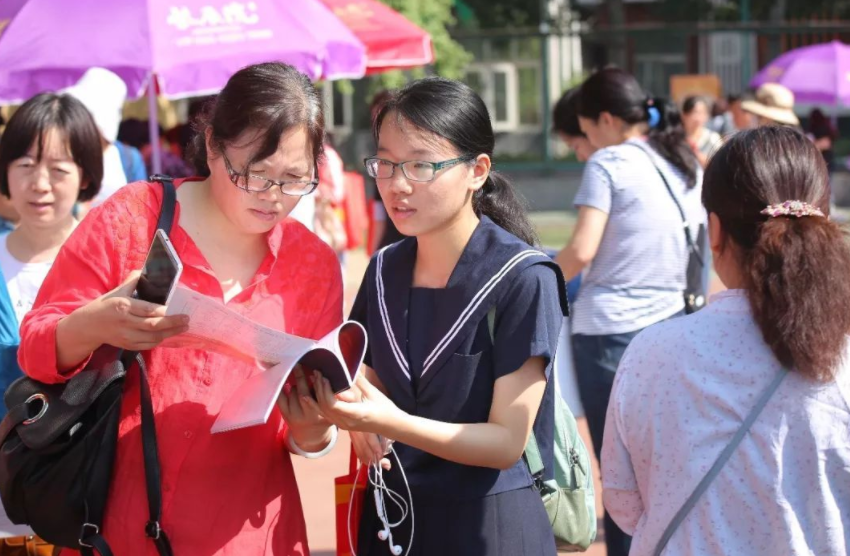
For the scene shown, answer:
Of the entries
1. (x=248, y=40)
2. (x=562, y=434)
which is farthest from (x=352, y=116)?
(x=562, y=434)

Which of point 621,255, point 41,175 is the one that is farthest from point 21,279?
point 621,255

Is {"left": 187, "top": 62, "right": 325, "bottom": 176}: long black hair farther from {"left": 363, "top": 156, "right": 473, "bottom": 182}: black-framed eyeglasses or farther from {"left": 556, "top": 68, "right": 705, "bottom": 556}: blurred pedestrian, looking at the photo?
{"left": 556, "top": 68, "right": 705, "bottom": 556}: blurred pedestrian

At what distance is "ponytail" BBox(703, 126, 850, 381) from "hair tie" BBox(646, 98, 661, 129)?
251cm

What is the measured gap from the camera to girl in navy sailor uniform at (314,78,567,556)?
253 cm

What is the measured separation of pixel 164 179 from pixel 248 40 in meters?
3.81

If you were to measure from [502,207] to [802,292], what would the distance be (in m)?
0.89

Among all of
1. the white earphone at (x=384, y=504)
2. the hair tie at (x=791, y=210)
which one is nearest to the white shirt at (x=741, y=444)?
the hair tie at (x=791, y=210)

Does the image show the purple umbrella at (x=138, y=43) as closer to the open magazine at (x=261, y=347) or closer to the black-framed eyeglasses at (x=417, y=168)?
the black-framed eyeglasses at (x=417, y=168)

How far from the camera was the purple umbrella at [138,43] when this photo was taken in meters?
6.16

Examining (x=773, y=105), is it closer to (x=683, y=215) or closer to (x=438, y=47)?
(x=683, y=215)

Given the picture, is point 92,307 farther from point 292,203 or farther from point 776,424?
point 776,424

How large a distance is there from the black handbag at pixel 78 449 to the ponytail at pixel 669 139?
9.29ft

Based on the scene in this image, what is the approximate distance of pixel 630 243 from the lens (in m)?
4.64

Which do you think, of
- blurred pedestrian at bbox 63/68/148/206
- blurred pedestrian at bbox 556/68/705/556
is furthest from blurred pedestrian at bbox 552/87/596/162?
blurred pedestrian at bbox 63/68/148/206
